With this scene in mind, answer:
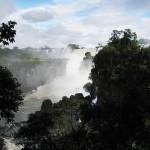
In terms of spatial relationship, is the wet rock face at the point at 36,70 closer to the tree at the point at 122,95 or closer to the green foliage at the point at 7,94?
the tree at the point at 122,95

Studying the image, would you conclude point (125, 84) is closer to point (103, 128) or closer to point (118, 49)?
point (118, 49)

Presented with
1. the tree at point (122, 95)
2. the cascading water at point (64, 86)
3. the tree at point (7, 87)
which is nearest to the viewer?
the tree at point (7, 87)

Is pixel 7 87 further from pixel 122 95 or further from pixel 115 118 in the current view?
pixel 122 95

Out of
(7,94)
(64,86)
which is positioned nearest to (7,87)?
(7,94)

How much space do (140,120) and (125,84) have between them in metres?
22.1

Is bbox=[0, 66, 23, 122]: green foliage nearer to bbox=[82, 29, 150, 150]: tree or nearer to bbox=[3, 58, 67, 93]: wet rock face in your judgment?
bbox=[82, 29, 150, 150]: tree

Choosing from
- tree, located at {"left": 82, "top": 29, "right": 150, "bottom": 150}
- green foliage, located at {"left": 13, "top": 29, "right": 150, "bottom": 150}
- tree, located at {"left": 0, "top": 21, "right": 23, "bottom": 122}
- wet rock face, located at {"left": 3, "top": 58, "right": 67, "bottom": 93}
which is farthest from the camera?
wet rock face, located at {"left": 3, "top": 58, "right": 67, "bottom": 93}

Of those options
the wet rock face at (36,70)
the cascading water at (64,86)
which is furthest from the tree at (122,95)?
the wet rock face at (36,70)

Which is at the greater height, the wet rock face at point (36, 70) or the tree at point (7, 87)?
the tree at point (7, 87)

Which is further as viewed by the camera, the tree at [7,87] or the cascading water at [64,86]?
the cascading water at [64,86]

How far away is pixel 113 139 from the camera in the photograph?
2394cm

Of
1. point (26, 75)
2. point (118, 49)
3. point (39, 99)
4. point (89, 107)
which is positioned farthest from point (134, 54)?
point (26, 75)

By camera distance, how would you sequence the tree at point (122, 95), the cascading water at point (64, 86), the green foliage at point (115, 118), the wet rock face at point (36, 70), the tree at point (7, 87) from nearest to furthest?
the tree at point (7, 87), the green foliage at point (115, 118), the tree at point (122, 95), the cascading water at point (64, 86), the wet rock face at point (36, 70)

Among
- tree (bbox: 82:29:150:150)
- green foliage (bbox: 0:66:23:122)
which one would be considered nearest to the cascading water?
tree (bbox: 82:29:150:150)
